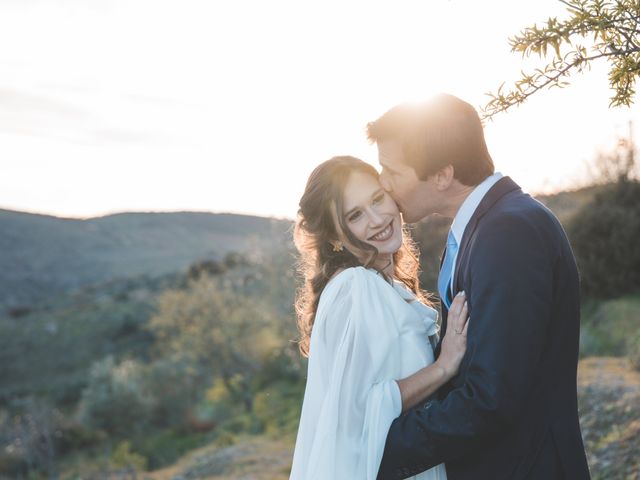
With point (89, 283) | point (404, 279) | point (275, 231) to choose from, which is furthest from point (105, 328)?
point (404, 279)

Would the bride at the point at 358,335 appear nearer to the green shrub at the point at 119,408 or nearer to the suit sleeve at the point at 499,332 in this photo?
the suit sleeve at the point at 499,332

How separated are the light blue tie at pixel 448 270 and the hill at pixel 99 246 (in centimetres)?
5402

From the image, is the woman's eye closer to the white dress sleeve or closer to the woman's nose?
the woman's nose

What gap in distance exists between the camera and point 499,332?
2.05 metres

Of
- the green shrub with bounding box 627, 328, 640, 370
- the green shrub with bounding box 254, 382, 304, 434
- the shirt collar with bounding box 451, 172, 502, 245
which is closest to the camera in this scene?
the shirt collar with bounding box 451, 172, 502, 245

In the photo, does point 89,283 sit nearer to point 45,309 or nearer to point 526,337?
point 45,309

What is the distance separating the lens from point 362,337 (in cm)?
256

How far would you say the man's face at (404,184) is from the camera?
2.61 m

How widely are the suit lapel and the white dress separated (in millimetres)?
353

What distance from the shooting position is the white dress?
8.04 feet

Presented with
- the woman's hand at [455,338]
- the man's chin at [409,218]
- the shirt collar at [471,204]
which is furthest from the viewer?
the man's chin at [409,218]

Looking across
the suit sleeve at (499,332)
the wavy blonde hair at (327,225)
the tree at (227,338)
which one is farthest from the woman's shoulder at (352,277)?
the tree at (227,338)

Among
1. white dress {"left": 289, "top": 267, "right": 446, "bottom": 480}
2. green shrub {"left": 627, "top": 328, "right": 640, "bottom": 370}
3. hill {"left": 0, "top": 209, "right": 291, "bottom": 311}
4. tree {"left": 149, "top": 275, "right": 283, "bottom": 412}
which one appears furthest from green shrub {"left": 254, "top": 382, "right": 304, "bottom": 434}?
hill {"left": 0, "top": 209, "right": 291, "bottom": 311}

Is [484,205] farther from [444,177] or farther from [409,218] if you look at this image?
[409,218]
